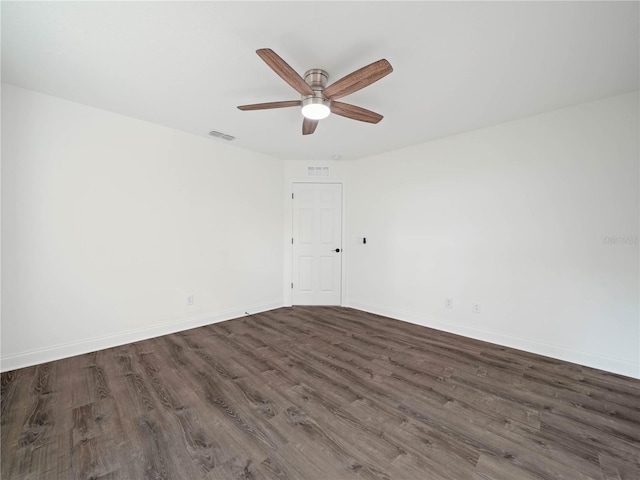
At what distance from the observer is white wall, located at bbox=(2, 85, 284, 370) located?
2.46 m

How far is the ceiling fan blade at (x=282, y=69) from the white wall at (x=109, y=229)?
226cm

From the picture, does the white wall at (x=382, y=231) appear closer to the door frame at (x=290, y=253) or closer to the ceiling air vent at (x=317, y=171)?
the door frame at (x=290, y=253)

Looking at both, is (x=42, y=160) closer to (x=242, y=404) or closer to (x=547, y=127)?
(x=242, y=404)

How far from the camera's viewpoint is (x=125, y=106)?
2785 millimetres

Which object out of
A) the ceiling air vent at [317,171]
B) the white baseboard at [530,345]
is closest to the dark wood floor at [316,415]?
the white baseboard at [530,345]

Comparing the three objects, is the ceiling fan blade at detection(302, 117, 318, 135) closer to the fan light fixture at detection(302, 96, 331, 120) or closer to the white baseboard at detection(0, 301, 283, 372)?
the fan light fixture at detection(302, 96, 331, 120)

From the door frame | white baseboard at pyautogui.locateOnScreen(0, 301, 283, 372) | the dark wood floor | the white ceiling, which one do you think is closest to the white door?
the door frame

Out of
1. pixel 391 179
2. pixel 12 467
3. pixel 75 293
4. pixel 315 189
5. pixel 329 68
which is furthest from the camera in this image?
pixel 315 189

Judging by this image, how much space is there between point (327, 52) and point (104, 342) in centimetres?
354

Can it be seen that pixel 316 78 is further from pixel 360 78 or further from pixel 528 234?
pixel 528 234

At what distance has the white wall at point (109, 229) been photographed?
8.07 feet

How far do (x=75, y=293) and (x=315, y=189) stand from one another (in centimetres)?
349

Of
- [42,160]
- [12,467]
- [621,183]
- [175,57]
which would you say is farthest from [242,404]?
[621,183]

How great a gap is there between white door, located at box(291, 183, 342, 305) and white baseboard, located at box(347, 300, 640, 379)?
43.9 inches
